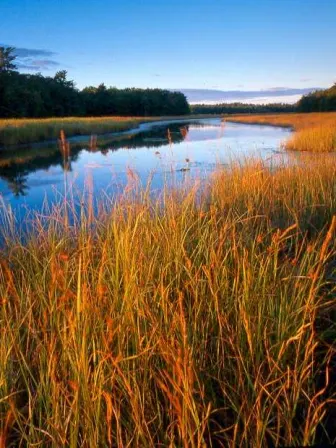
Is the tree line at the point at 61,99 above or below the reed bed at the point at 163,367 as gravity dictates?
above

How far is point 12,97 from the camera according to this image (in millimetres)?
31469

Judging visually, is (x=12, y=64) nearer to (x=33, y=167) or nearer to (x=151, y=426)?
(x=33, y=167)

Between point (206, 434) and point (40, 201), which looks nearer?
point (206, 434)

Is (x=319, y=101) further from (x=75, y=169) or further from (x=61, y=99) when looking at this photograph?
(x=75, y=169)

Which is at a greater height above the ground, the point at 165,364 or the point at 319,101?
the point at 319,101

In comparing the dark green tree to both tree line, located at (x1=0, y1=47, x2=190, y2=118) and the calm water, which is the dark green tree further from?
the calm water

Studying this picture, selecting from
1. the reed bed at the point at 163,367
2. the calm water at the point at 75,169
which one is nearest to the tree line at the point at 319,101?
the calm water at the point at 75,169

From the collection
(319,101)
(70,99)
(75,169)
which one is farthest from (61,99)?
(75,169)

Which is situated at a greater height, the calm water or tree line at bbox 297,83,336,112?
tree line at bbox 297,83,336,112

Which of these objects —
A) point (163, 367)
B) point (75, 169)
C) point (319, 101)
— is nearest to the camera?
point (163, 367)

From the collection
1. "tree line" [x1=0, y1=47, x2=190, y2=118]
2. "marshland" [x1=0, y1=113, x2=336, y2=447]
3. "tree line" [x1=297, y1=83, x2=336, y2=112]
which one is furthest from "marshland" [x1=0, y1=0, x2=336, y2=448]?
"tree line" [x1=297, y1=83, x2=336, y2=112]

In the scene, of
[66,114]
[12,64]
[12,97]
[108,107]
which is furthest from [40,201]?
[108,107]

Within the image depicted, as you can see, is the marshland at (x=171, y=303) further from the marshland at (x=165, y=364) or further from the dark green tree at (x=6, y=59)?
the dark green tree at (x=6, y=59)

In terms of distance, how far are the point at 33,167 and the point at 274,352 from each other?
10944mm
